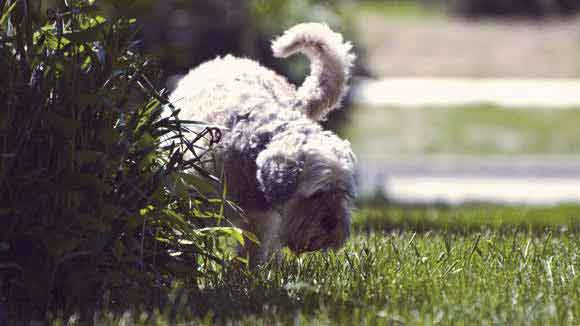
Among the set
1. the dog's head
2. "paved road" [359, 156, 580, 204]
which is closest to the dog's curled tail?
the dog's head

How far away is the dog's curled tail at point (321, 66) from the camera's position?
21.8 feet

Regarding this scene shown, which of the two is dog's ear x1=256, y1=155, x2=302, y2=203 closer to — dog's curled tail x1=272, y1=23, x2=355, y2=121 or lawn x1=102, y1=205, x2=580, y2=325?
lawn x1=102, y1=205, x2=580, y2=325

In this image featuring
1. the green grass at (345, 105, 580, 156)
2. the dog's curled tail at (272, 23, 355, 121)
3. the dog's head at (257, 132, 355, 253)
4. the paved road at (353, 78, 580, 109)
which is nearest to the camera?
the dog's head at (257, 132, 355, 253)

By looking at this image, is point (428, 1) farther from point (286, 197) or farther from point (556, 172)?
point (286, 197)

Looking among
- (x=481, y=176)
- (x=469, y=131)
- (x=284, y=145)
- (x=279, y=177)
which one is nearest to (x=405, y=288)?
(x=279, y=177)

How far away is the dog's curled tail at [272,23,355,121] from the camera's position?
6648mm

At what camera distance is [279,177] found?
18.1ft

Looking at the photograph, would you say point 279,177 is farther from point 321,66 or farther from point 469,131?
point 469,131

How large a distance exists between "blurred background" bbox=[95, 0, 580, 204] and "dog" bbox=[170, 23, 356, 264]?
0.66 metres

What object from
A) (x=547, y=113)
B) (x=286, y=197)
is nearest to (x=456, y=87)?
(x=547, y=113)

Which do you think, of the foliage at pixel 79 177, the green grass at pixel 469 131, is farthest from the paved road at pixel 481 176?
the foliage at pixel 79 177

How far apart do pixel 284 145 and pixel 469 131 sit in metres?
17.9

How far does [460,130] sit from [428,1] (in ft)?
56.0

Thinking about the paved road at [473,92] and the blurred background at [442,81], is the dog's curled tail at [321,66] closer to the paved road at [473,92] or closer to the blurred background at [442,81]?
the blurred background at [442,81]
